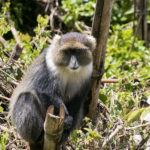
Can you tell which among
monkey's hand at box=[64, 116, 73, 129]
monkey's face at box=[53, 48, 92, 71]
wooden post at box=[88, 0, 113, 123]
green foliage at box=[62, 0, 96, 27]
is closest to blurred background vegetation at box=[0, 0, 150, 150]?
green foliage at box=[62, 0, 96, 27]

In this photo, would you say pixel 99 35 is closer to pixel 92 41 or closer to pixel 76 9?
pixel 92 41

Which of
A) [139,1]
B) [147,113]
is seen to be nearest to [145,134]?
[147,113]

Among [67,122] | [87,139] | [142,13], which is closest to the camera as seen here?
[87,139]

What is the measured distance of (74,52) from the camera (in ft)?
16.3

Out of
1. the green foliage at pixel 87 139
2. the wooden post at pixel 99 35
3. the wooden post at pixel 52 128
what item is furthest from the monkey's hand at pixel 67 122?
the wooden post at pixel 99 35

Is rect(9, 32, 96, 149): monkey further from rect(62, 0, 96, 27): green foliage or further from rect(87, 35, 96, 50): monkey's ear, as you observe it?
rect(62, 0, 96, 27): green foliage

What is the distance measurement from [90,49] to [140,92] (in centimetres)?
129

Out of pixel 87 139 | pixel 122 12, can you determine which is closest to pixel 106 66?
pixel 122 12

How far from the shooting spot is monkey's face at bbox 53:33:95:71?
16.2 feet

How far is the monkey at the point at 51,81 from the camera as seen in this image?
494cm

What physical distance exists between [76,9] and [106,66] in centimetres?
215

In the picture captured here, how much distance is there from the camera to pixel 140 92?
5.78m

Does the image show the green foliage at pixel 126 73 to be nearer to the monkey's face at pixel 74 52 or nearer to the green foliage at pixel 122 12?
the green foliage at pixel 122 12

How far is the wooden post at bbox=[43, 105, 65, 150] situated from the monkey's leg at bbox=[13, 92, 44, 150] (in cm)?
54
